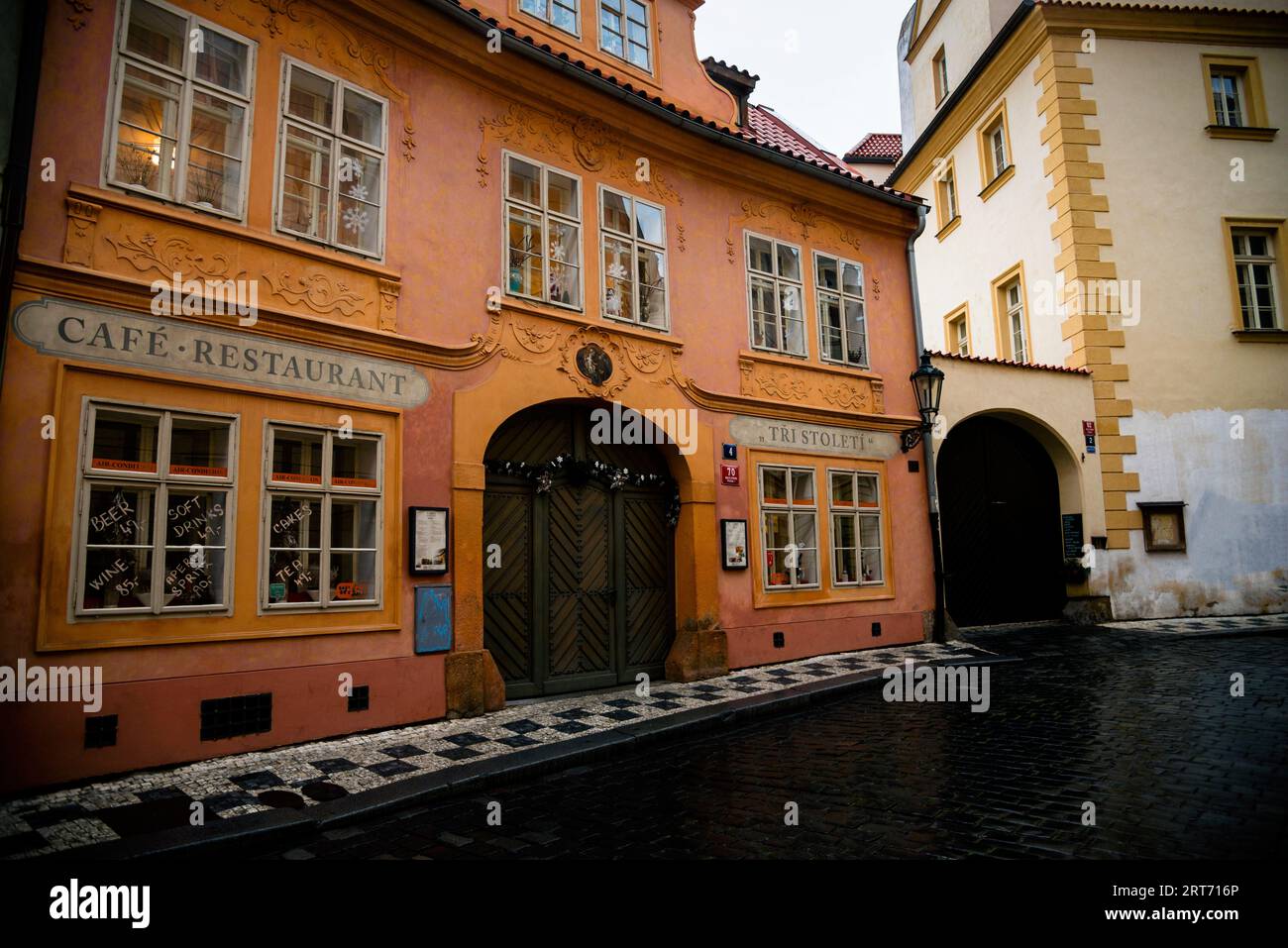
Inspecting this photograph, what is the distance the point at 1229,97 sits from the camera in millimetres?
15953

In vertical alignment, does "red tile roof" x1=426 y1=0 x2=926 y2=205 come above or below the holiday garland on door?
above

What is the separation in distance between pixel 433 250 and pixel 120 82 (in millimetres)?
2880

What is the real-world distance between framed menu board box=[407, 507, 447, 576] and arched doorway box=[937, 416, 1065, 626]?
9.32 meters

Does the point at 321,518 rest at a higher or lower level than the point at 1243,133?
lower

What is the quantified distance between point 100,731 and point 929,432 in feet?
37.1

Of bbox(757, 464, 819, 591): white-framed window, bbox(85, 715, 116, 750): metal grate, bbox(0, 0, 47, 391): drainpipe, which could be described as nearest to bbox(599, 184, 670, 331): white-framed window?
bbox(757, 464, 819, 591): white-framed window

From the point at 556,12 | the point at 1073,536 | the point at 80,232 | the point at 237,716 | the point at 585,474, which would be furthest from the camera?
the point at 1073,536

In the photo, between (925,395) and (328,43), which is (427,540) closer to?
(328,43)

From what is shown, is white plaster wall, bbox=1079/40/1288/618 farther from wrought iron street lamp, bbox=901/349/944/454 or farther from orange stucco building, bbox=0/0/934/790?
orange stucco building, bbox=0/0/934/790

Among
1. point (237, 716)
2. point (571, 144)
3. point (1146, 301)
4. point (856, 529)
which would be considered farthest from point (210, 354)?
point (1146, 301)

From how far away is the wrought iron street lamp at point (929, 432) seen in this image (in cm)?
1191

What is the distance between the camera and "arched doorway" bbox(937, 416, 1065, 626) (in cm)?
1380

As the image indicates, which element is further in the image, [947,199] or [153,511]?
[947,199]
